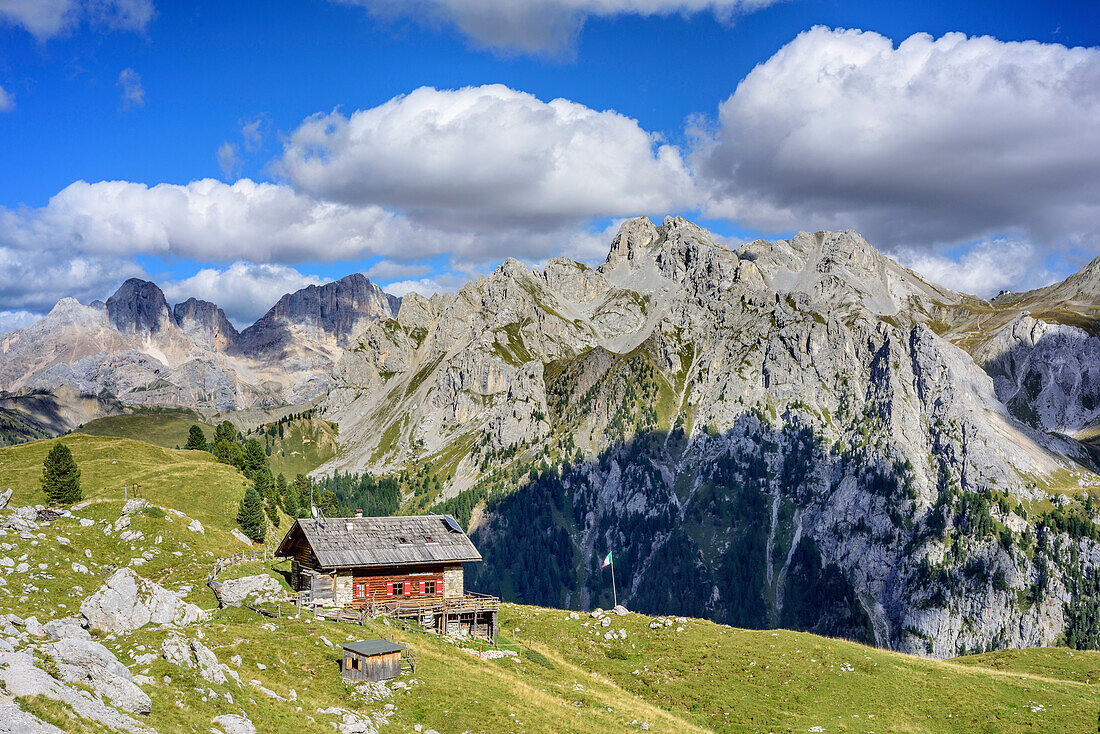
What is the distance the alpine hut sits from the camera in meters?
63.9

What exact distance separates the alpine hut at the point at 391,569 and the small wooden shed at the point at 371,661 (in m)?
17.1

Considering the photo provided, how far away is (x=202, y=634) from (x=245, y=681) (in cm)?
618

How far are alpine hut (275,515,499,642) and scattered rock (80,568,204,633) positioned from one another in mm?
16153

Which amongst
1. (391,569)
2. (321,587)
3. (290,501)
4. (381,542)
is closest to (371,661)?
(321,587)

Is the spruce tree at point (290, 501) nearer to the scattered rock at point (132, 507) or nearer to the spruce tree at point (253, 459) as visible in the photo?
the spruce tree at point (253, 459)

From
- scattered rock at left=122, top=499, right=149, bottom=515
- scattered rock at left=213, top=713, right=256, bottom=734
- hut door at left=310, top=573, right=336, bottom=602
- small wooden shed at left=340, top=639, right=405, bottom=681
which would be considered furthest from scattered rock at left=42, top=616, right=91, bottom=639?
scattered rock at left=122, top=499, right=149, bottom=515

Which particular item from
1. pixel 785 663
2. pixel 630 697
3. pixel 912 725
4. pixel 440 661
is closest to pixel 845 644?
pixel 785 663

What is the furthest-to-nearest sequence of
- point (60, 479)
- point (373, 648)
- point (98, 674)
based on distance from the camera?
1. point (60, 479)
2. point (373, 648)
3. point (98, 674)

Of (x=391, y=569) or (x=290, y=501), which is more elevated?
(x=290, y=501)

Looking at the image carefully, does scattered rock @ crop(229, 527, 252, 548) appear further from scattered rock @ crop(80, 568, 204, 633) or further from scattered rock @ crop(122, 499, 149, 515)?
scattered rock @ crop(80, 568, 204, 633)

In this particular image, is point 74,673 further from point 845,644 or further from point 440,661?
point 845,644

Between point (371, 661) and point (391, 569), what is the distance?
85.6 ft

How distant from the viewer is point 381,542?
2687 inches

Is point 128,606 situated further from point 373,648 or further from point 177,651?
point 373,648
